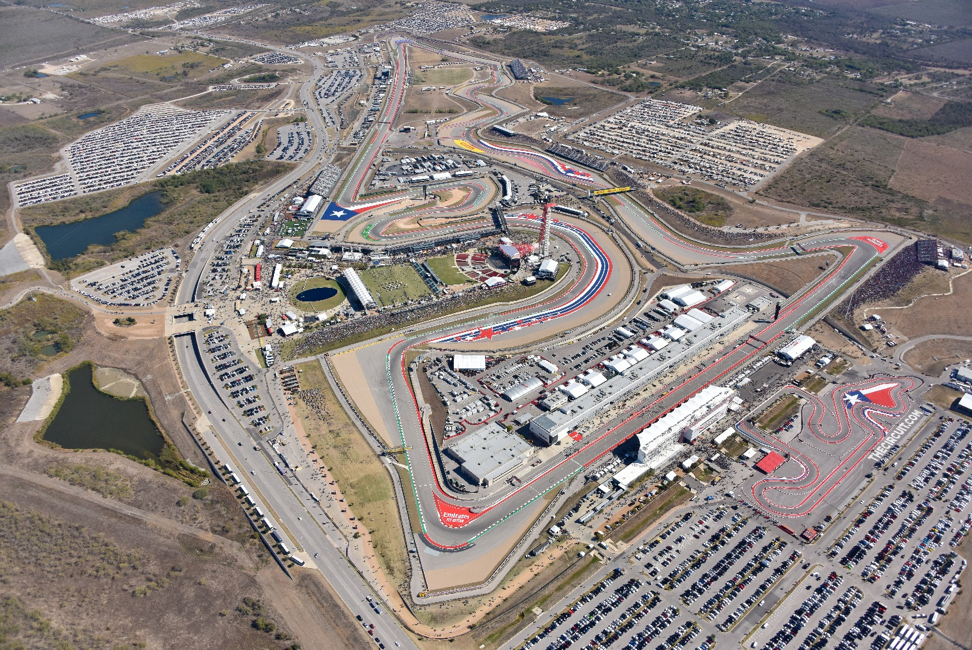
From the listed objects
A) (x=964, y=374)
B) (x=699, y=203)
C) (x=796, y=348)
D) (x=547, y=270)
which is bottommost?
(x=964, y=374)

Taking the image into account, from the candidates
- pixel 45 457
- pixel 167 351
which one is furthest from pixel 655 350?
pixel 45 457

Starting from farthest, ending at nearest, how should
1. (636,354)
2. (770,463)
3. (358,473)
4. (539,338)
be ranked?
(539,338) < (636,354) < (770,463) < (358,473)

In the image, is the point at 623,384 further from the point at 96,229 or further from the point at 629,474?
the point at 96,229

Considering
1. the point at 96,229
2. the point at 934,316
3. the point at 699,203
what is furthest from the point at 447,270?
the point at 934,316

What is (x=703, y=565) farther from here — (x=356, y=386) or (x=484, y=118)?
(x=484, y=118)

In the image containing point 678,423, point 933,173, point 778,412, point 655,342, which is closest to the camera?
point 678,423

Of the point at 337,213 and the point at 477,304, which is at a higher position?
the point at 337,213

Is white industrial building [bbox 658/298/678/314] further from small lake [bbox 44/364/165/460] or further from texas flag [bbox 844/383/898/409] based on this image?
small lake [bbox 44/364/165/460]
